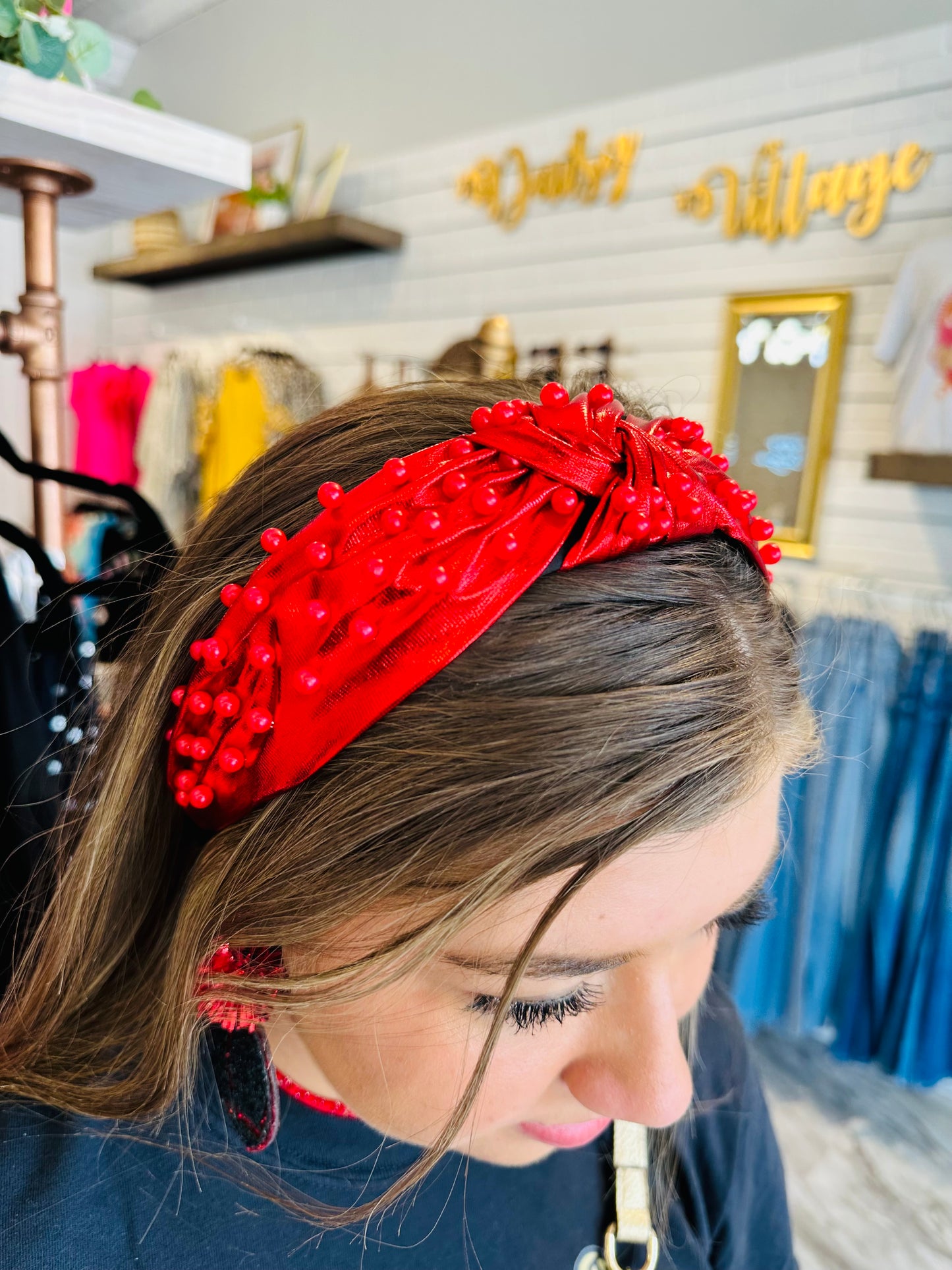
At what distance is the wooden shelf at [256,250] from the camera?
2.85 metres

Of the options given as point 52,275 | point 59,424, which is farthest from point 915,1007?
point 52,275

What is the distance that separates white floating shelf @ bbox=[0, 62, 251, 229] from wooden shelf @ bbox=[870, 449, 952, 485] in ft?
4.73

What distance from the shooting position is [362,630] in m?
0.48

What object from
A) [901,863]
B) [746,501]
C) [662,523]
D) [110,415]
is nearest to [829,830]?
[901,863]

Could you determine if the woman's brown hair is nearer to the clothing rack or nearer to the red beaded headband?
the red beaded headband

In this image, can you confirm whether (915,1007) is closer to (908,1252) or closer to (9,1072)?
(908,1252)

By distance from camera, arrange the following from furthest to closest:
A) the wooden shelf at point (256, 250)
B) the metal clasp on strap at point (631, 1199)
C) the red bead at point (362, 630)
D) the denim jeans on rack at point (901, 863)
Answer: the wooden shelf at point (256, 250) → the denim jeans on rack at point (901, 863) → the metal clasp on strap at point (631, 1199) → the red bead at point (362, 630)

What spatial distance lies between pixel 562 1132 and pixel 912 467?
62.1 inches

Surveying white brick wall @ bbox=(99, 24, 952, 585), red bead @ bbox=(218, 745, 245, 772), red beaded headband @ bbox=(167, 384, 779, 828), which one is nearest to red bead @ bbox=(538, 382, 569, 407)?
red beaded headband @ bbox=(167, 384, 779, 828)

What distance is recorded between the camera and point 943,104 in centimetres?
179

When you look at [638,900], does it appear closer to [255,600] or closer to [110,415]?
[255,600]

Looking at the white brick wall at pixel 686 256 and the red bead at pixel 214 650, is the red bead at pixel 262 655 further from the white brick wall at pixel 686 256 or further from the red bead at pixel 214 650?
the white brick wall at pixel 686 256

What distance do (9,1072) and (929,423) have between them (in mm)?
1921

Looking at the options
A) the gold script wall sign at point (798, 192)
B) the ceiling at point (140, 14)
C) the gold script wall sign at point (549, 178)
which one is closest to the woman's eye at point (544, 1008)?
the gold script wall sign at point (798, 192)
